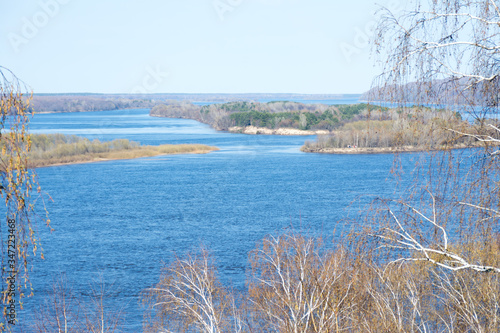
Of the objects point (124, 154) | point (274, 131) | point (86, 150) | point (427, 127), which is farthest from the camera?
point (274, 131)

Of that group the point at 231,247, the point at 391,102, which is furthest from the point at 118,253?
the point at 391,102

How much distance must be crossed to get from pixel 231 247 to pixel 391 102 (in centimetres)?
2149

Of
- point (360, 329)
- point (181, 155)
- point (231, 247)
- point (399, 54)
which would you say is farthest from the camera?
point (181, 155)

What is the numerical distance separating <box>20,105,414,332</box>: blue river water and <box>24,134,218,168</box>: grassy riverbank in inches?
98.1

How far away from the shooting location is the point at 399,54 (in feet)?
12.5

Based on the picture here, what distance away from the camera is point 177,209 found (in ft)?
119

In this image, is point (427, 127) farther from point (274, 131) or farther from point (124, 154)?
point (274, 131)

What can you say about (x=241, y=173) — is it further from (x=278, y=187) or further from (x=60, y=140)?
(x=60, y=140)

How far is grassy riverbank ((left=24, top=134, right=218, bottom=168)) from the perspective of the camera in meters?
62.2

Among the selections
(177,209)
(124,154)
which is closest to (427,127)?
(177,209)

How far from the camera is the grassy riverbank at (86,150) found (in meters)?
62.2

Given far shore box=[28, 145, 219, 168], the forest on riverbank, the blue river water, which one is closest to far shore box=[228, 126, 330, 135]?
far shore box=[28, 145, 219, 168]

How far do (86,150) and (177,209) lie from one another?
34.5 meters

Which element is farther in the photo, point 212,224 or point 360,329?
point 212,224
